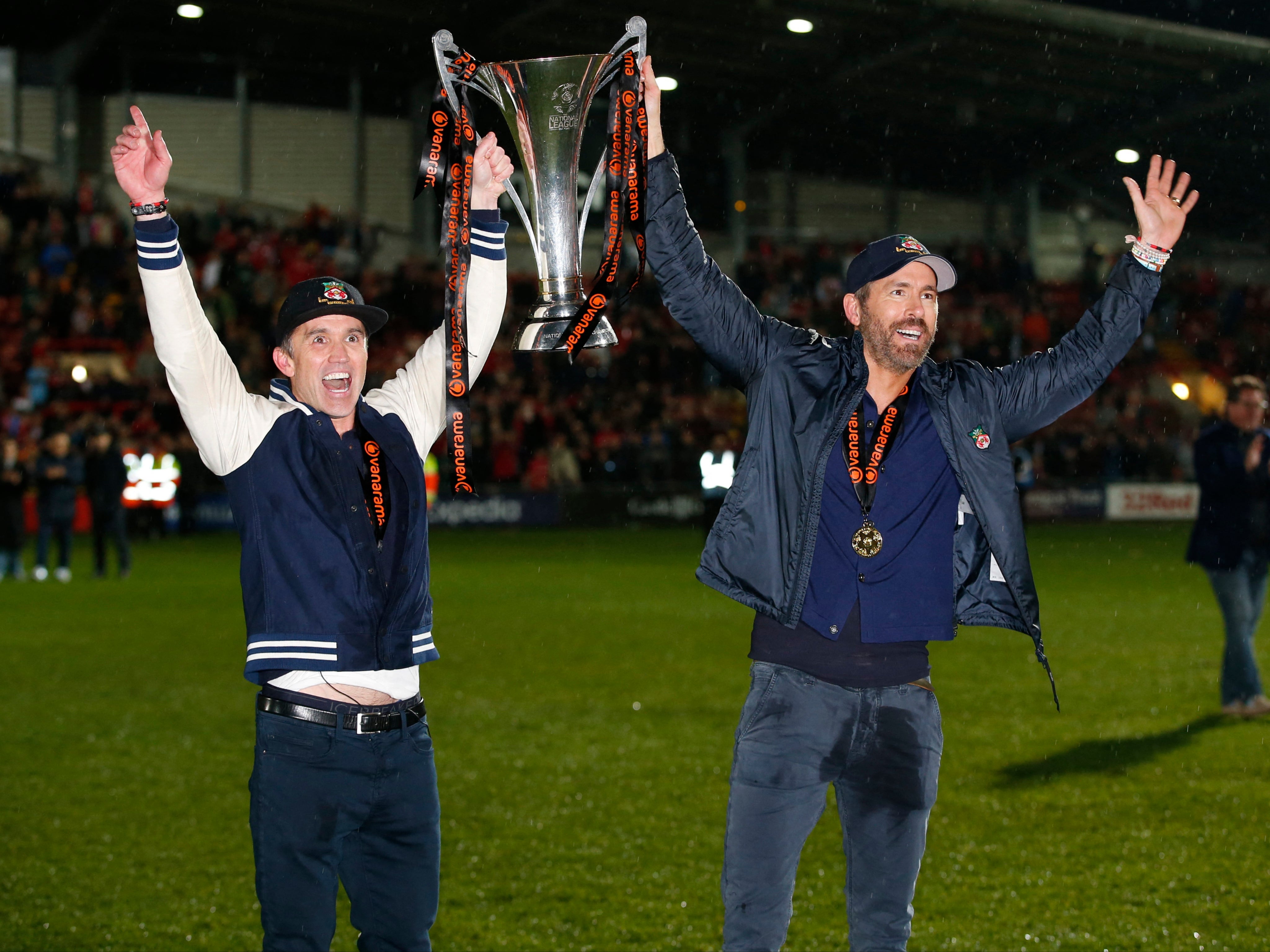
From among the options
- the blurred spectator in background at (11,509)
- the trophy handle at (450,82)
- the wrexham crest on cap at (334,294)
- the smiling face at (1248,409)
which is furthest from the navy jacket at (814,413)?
the blurred spectator in background at (11,509)

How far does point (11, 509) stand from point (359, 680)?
14.9 metres

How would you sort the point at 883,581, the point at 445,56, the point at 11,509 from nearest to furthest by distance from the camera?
the point at 445,56, the point at 883,581, the point at 11,509

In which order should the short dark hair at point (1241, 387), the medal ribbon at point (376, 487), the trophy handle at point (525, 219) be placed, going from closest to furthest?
1. the trophy handle at point (525, 219)
2. the medal ribbon at point (376, 487)
3. the short dark hair at point (1241, 387)

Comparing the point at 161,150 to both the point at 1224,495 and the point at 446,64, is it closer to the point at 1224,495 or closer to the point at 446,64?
the point at 446,64

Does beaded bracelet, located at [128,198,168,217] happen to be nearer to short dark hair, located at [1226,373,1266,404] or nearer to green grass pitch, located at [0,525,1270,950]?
green grass pitch, located at [0,525,1270,950]

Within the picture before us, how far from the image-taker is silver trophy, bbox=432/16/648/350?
3279mm

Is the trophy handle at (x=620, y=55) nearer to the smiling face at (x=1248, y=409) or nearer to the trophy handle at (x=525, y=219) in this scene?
the trophy handle at (x=525, y=219)

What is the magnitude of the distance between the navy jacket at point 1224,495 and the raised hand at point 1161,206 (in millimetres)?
5049

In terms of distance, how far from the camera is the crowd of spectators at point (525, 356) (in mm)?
25266

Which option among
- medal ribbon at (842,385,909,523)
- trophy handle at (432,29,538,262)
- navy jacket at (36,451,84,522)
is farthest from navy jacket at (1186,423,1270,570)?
navy jacket at (36,451,84,522)

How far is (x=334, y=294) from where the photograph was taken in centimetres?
352

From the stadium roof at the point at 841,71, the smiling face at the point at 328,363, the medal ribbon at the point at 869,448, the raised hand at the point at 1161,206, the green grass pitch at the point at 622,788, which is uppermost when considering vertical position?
the stadium roof at the point at 841,71

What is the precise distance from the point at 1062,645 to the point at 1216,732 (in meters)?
3.39

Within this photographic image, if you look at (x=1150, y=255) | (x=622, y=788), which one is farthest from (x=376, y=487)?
(x=622, y=788)
